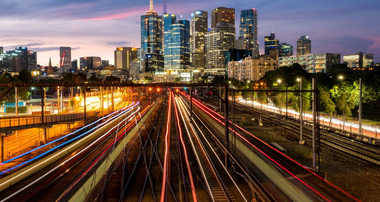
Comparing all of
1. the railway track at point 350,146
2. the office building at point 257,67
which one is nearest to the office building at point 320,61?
the office building at point 257,67

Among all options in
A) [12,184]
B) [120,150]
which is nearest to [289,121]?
[120,150]

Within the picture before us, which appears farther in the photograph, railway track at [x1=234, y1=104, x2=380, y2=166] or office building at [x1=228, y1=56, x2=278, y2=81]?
office building at [x1=228, y1=56, x2=278, y2=81]

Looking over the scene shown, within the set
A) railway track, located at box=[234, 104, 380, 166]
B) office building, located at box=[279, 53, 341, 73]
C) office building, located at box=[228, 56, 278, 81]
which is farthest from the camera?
office building, located at box=[228, 56, 278, 81]

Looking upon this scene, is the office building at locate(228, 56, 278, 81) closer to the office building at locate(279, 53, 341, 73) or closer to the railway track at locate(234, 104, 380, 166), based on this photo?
the office building at locate(279, 53, 341, 73)

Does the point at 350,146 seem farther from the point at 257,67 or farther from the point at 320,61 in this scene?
the point at 257,67

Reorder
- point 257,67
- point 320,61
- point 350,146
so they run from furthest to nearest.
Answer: point 257,67, point 320,61, point 350,146

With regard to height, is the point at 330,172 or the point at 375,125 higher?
the point at 375,125

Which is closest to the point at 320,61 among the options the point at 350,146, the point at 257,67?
the point at 257,67

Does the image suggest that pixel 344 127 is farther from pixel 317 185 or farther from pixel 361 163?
pixel 317 185

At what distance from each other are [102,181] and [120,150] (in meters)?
7.79

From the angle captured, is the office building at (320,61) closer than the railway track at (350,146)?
No

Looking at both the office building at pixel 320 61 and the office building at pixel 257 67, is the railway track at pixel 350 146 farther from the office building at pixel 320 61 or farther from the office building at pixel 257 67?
the office building at pixel 257 67

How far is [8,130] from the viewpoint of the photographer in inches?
890

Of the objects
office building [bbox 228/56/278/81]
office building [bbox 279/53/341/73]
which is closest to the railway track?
office building [bbox 279/53/341/73]
